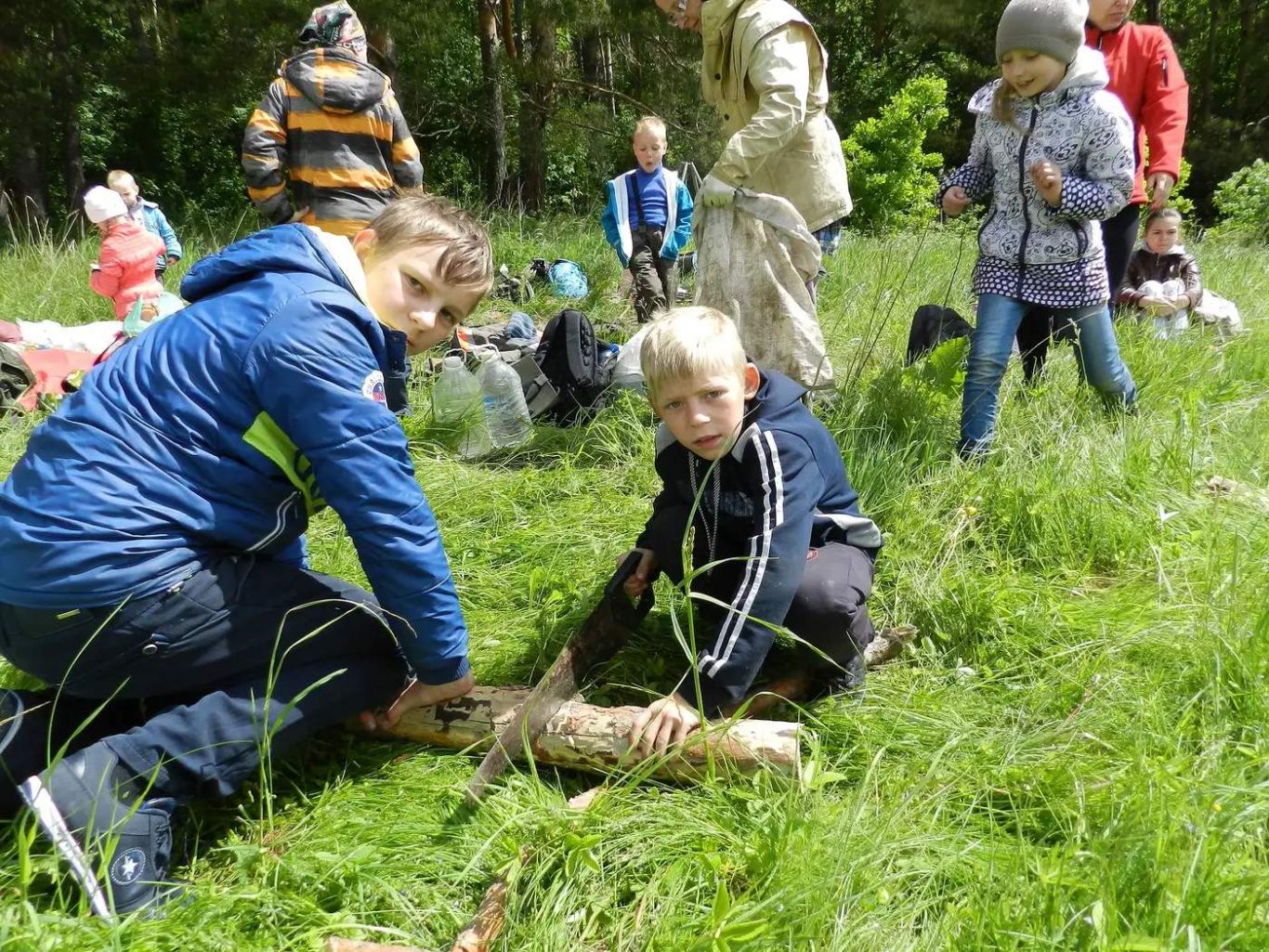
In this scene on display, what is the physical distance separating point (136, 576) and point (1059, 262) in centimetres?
292

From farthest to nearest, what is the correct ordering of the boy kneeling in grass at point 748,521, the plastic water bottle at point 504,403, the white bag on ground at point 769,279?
1. the plastic water bottle at point 504,403
2. the white bag on ground at point 769,279
3. the boy kneeling in grass at point 748,521

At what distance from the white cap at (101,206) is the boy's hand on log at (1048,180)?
17.1 feet

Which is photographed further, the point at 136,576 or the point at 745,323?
the point at 745,323

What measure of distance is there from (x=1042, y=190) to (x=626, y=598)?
1.97m

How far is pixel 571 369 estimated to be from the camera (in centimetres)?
410

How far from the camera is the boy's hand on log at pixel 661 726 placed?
1769 millimetres

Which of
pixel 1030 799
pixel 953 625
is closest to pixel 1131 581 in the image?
pixel 953 625

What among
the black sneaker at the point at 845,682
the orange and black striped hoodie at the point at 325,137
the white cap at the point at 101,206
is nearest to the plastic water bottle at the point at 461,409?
the orange and black striped hoodie at the point at 325,137

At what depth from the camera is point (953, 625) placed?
7.44 feet

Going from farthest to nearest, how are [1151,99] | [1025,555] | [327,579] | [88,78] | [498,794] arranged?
1. [88,78]
2. [1151,99]
3. [1025,555]
4. [327,579]
5. [498,794]

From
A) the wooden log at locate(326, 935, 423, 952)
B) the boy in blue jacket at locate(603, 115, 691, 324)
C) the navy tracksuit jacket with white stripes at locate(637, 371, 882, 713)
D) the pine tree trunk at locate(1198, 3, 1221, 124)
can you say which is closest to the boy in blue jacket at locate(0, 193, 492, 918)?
the wooden log at locate(326, 935, 423, 952)

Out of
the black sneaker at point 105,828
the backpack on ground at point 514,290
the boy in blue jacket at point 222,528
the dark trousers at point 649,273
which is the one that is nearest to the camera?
the black sneaker at point 105,828

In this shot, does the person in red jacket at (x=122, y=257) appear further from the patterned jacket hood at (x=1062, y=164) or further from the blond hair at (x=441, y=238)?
the patterned jacket hood at (x=1062, y=164)

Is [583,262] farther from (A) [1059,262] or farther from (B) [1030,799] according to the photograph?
(B) [1030,799]
